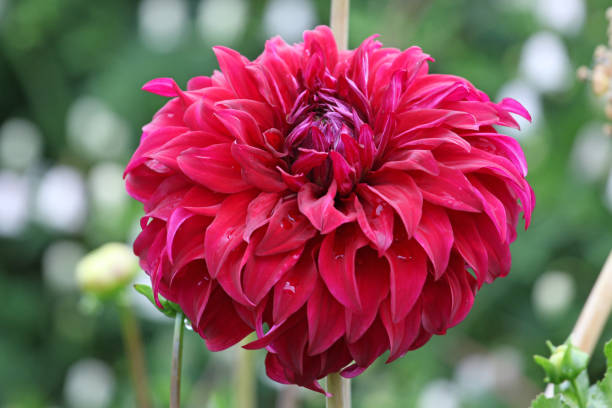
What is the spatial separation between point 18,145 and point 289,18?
1.67 feet

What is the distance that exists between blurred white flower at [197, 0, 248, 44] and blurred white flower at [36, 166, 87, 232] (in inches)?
11.1

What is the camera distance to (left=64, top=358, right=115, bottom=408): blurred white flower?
92cm

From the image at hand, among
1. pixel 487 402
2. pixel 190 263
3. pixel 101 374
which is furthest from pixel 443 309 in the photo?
pixel 101 374

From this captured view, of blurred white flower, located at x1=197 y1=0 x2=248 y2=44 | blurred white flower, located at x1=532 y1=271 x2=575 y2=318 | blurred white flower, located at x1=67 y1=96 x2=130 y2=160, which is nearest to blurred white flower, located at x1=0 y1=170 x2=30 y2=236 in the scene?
blurred white flower, located at x1=67 y1=96 x2=130 y2=160

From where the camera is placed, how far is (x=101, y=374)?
97 cm

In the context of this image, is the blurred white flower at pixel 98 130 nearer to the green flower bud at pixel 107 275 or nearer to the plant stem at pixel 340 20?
the green flower bud at pixel 107 275

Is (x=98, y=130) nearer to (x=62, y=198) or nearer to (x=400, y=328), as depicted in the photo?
(x=62, y=198)

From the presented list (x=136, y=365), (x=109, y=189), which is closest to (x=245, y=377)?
(x=136, y=365)

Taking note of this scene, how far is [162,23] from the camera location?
0.95 meters

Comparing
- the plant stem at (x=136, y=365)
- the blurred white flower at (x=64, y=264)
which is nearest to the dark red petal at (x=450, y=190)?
the plant stem at (x=136, y=365)

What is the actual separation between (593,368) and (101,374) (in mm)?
665

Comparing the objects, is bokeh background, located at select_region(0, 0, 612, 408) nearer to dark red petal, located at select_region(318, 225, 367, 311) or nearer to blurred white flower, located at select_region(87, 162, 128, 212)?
blurred white flower, located at select_region(87, 162, 128, 212)

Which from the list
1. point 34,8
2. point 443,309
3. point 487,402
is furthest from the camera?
point 34,8

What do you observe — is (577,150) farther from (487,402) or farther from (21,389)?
(21,389)
